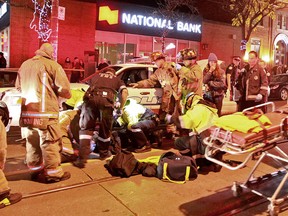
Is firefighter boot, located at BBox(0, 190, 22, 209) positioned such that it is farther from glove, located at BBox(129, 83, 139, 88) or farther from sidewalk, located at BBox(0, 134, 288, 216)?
glove, located at BBox(129, 83, 139, 88)

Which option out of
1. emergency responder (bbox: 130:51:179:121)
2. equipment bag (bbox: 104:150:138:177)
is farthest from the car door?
equipment bag (bbox: 104:150:138:177)

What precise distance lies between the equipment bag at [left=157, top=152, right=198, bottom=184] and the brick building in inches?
304

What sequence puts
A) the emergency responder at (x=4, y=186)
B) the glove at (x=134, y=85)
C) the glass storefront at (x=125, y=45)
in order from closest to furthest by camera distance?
1. the emergency responder at (x=4, y=186)
2. the glove at (x=134, y=85)
3. the glass storefront at (x=125, y=45)

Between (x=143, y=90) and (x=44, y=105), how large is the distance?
3.69 metres

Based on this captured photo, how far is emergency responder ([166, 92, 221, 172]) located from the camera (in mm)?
5023

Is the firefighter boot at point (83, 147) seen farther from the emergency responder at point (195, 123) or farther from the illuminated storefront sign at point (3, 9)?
the illuminated storefront sign at point (3, 9)

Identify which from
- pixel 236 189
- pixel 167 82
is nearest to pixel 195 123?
pixel 236 189

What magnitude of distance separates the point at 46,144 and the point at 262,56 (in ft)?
84.2

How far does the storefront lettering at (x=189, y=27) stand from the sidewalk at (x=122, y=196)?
16.1 m

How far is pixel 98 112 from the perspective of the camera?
5.91 meters

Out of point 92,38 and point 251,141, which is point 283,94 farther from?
point 251,141

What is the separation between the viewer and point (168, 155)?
5.30 meters

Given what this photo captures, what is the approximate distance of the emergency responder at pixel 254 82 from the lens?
6.76 metres

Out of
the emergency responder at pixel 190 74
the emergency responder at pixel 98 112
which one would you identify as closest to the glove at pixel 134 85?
the emergency responder at pixel 190 74
